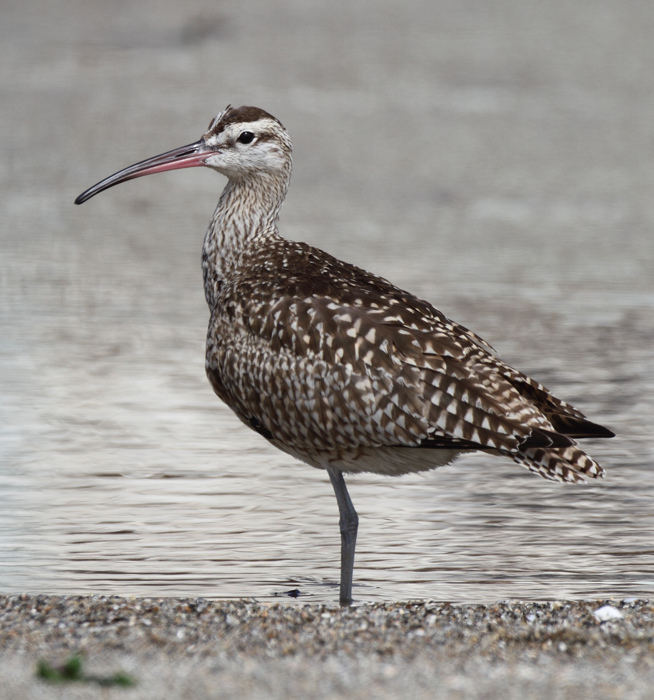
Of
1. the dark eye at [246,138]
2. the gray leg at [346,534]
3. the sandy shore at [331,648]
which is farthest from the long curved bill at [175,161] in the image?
the sandy shore at [331,648]

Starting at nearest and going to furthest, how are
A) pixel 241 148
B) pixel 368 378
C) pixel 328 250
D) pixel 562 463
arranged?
pixel 562 463, pixel 368 378, pixel 241 148, pixel 328 250

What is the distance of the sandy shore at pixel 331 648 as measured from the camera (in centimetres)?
429

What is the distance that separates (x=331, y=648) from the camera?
4.84m

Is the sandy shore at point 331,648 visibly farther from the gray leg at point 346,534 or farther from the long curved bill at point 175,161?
the long curved bill at point 175,161

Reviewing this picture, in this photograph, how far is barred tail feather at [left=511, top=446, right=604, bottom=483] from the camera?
577cm

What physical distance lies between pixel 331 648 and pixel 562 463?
1432 millimetres

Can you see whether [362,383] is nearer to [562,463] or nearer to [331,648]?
[562,463]

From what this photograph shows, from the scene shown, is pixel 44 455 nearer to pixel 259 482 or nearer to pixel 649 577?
pixel 259 482

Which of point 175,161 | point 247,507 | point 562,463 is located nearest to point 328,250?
point 175,161

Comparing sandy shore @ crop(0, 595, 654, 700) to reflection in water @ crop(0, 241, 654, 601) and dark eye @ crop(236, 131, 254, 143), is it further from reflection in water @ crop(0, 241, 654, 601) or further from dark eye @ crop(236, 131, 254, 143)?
dark eye @ crop(236, 131, 254, 143)

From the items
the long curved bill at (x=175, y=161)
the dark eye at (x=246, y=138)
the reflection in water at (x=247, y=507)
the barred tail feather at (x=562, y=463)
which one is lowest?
the reflection in water at (x=247, y=507)

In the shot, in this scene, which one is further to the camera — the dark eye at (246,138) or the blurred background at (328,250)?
the dark eye at (246,138)

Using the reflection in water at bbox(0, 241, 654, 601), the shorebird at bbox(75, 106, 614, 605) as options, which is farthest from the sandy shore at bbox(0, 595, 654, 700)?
the reflection in water at bbox(0, 241, 654, 601)

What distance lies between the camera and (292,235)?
623 inches
